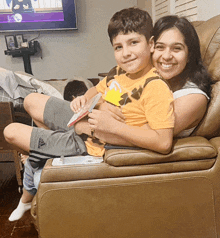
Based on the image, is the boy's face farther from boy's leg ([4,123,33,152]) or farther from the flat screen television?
the flat screen television

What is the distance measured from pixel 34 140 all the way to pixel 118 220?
20.2 inches

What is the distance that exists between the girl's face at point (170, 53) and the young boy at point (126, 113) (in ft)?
0.16

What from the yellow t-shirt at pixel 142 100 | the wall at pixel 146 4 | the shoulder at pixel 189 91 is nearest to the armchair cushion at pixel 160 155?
the yellow t-shirt at pixel 142 100

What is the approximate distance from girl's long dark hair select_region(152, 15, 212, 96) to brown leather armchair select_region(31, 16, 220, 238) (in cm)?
28

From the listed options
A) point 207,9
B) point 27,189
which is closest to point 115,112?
point 27,189

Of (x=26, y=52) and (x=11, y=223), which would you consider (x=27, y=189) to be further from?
(x=26, y=52)

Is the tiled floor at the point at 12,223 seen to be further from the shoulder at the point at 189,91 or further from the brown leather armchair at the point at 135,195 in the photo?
the shoulder at the point at 189,91

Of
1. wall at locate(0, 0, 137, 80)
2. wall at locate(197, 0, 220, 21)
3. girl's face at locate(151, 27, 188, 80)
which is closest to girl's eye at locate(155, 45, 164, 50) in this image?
girl's face at locate(151, 27, 188, 80)

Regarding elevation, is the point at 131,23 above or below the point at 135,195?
above

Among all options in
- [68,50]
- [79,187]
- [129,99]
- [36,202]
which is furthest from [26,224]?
[68,50]

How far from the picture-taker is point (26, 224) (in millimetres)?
1461

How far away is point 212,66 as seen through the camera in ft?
3.75

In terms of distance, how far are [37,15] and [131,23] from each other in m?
3.22

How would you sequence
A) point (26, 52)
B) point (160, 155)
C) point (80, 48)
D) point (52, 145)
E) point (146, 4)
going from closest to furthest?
point (160, 155) → point (52, 145) → point (146, 4) → point (26, 52) → point (80, 48)
